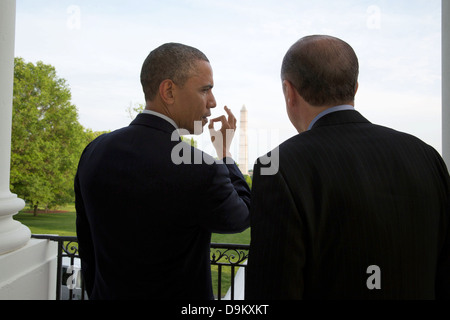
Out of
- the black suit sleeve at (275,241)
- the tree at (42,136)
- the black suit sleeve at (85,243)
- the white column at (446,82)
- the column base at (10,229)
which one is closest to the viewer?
the black suit sleeve at (275,241)

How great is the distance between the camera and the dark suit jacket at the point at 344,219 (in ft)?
3.22

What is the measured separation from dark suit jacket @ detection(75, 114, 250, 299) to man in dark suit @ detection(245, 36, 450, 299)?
345 mm

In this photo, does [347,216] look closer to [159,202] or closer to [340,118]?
[340,118]

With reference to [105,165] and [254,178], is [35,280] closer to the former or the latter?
[105,165]

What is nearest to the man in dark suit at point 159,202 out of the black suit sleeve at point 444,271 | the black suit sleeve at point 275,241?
the black suit sleeve at point 275,241

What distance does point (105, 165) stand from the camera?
4.58 feet

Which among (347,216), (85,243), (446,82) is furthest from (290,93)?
(446,82)

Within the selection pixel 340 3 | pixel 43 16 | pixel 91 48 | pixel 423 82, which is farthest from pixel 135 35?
pixel 423 82

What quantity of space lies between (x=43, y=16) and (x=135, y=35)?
27824 millimetres

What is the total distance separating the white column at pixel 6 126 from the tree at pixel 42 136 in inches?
1122

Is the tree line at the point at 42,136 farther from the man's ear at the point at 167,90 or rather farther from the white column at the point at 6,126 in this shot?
the man's ear at the point at 167,90

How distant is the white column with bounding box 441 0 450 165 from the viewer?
322cm

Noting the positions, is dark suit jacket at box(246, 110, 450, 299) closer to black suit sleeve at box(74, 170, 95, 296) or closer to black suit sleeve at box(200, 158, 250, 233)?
black suit sleeve at box(200, 158, 250, 233)

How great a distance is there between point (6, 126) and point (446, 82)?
3.82 metres
